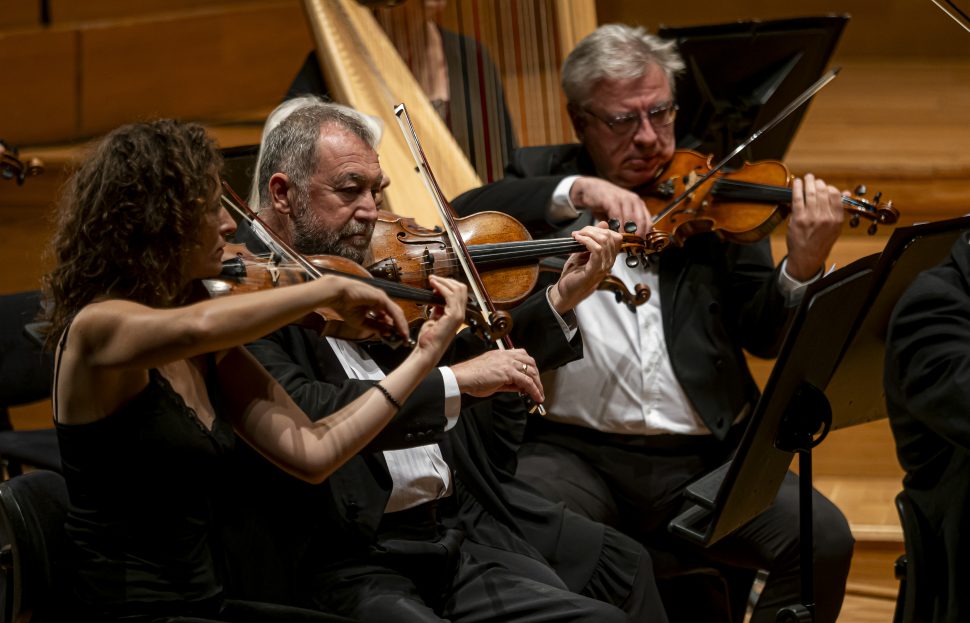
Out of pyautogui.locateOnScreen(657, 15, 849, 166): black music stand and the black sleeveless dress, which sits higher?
A: pyautogui.locateOnScreen(657, 15, 849, 166): black music stand

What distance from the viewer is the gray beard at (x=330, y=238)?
194cm

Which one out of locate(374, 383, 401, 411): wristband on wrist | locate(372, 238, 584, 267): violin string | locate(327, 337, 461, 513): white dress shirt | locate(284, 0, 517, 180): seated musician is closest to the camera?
locate(374, 383, 401, 411): wristband on wrist

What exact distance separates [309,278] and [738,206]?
3.64 ft

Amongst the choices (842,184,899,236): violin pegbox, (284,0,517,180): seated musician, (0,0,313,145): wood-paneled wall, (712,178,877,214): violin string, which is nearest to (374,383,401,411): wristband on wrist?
(712,178,877,214): violin string

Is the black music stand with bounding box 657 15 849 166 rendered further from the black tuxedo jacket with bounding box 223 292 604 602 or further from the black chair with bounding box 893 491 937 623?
the black chair with bounding box 893 491 937 623

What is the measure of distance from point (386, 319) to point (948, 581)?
96cm

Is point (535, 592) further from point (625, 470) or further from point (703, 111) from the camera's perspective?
point (703, 111)

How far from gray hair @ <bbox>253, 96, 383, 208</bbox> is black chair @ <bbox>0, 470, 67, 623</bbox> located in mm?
649

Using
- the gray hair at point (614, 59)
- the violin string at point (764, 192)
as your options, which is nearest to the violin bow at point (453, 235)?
the violin string at point (764, 192)

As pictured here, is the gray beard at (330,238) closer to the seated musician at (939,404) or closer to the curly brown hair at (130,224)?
the curly brown hair at (130,224)

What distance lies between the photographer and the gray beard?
76.2 inches

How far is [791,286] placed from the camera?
2.45m

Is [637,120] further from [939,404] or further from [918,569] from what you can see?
[918,569]

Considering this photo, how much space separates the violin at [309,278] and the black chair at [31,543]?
364mm
